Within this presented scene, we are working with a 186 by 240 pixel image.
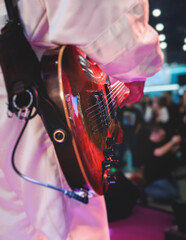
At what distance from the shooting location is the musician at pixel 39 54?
0.60 m

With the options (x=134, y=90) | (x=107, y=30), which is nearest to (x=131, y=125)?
(x=134, y=90)

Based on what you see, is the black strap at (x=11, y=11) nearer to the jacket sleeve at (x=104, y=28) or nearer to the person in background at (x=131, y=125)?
the jacket sleeve at (x=104, y=28)

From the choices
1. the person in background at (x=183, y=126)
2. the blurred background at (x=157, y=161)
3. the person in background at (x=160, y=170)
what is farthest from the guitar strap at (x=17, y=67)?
the person in background at (x=183, y=126)

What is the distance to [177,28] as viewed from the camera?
2.30m

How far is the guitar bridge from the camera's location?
0.68 m

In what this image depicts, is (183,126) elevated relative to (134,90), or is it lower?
lower

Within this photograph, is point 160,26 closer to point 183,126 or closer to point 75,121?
point 75,121

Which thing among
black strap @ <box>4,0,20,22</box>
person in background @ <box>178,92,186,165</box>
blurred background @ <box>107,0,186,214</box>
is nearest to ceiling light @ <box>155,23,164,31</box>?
blurred background @ <box>107,0,186,214</box>

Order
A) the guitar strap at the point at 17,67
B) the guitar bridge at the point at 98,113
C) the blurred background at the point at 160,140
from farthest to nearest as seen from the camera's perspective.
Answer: the blurred background at the point at 160,140 → the guitar bridge at the point at 98,113 → the guitar strap at the point at 17,67

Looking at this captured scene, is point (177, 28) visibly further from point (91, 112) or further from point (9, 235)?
point (9, 235)

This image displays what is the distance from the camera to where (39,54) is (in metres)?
0.68

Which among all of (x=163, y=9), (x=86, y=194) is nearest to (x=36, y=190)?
(x=86, y=194)

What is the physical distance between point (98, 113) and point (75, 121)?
146 millimetres

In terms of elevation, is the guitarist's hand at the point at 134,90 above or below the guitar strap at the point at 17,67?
below
